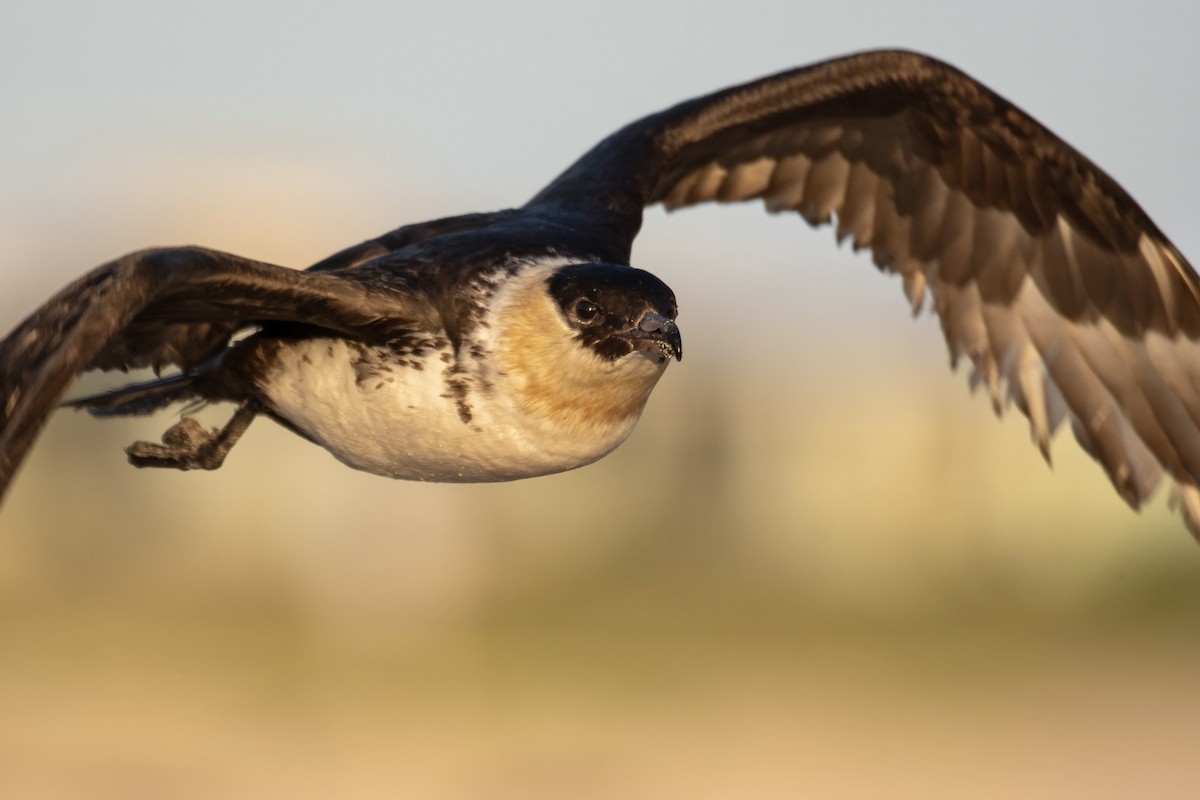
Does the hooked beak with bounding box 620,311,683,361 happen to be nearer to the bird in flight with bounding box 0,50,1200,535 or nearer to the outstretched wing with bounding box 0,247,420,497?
the bird in flight with bounding box 0,50,1200,535

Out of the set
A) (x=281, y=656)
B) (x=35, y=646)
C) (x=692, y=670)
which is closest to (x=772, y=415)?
(x=692, y=670)

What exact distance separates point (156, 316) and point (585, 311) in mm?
1823

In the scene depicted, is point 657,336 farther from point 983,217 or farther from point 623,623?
point 623,623

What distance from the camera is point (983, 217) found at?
10.4m

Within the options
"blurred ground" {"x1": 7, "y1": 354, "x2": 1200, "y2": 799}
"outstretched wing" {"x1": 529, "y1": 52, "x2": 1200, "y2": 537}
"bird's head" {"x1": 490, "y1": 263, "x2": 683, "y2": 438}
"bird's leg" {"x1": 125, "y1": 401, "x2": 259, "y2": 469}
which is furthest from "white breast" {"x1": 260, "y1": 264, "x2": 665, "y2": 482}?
"blurred ground" {"x1": 7, "y1": 354, "x2": 1200, "y2": 799}

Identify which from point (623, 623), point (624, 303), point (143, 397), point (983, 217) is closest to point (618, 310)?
point (624, 303)

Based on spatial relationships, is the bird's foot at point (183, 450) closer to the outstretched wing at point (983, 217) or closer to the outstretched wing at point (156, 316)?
the outstretched wing at point (156, 316)

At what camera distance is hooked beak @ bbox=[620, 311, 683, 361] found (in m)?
8.09

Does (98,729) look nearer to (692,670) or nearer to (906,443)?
(692,670)

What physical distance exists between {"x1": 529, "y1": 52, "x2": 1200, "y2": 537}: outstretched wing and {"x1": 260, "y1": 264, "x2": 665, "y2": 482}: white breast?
158cm

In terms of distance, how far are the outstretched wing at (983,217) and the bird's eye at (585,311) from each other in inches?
63.8

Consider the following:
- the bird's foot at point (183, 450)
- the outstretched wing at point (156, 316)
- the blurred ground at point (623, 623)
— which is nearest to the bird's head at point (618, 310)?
the outstretched wing at point (156, 316)

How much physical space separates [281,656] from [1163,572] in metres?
20.4

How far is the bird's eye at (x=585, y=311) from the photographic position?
825cm
